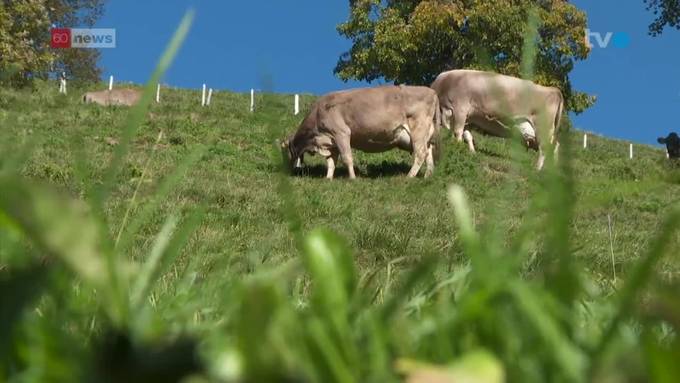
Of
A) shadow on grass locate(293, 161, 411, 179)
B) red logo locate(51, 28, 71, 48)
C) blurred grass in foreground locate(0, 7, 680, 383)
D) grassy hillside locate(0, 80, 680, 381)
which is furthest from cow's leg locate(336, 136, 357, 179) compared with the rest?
red logo locate(51, 28, 71, 48)

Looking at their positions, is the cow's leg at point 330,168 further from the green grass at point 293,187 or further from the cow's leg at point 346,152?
the green grass at point 293,187

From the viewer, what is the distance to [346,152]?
17.6m

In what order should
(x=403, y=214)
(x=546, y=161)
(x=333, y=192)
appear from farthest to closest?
(x=333, y=192) < (x=403, y=214) < (x=546, y=161)

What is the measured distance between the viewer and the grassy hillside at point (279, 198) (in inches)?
31.8

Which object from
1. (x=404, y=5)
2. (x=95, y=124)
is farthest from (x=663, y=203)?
(x=404, y=5)

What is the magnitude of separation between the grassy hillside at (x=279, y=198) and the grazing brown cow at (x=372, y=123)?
22.6 inches

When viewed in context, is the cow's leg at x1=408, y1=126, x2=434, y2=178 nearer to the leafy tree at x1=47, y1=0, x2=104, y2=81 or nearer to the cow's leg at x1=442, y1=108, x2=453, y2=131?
the cow's leg at x1=442, y1=108, x2=453, y2=131

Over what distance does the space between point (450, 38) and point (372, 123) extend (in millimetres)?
24771

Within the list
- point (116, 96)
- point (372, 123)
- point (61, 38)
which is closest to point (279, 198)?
point (372, 123)

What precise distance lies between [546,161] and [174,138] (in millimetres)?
17589

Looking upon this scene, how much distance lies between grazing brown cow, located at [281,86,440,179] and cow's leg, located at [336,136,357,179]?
2 centimetres

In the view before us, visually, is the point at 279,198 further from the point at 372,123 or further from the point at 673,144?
the point at 673,144

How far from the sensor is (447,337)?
593mm

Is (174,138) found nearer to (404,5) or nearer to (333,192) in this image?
(333,192)
